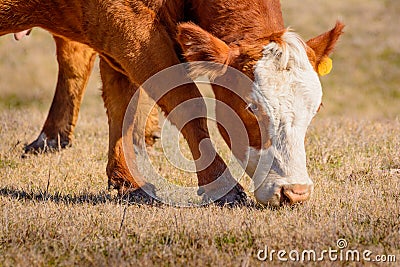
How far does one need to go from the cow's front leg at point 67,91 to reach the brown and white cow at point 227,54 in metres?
2.53

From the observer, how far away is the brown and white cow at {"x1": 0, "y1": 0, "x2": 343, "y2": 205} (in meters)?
5.54

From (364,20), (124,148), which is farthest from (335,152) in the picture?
(364,20)

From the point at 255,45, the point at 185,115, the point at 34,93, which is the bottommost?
the point at 34,93

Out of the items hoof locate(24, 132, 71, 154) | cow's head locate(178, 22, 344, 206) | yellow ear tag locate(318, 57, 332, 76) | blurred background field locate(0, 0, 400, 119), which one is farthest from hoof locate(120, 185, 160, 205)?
blurred background field locate(0, 0, 400, 119)

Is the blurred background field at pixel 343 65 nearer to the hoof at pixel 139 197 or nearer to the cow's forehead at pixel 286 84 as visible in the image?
the hoof at pixel 139 197

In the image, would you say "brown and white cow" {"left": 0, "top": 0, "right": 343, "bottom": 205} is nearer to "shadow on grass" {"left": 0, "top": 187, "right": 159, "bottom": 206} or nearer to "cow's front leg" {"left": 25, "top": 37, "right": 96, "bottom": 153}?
"shadow on grass" {"left": 0, "top": 187, "right": 159, "bottom": 206}

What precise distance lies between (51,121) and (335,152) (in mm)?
3373

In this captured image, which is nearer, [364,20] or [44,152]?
[44,152]

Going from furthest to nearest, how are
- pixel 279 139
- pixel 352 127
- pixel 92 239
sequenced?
pixel 352 127 → pixel 279 139 → pixel 92 239

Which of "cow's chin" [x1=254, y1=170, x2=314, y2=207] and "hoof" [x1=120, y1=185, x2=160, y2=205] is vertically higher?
"cow's chin" [x1=254, y1=170, x2=314, y2=207]

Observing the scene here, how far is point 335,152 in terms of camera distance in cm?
825

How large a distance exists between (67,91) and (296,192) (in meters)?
4.51

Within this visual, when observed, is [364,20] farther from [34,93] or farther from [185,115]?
[185,115]

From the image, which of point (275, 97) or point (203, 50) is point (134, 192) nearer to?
point (203, 50)
